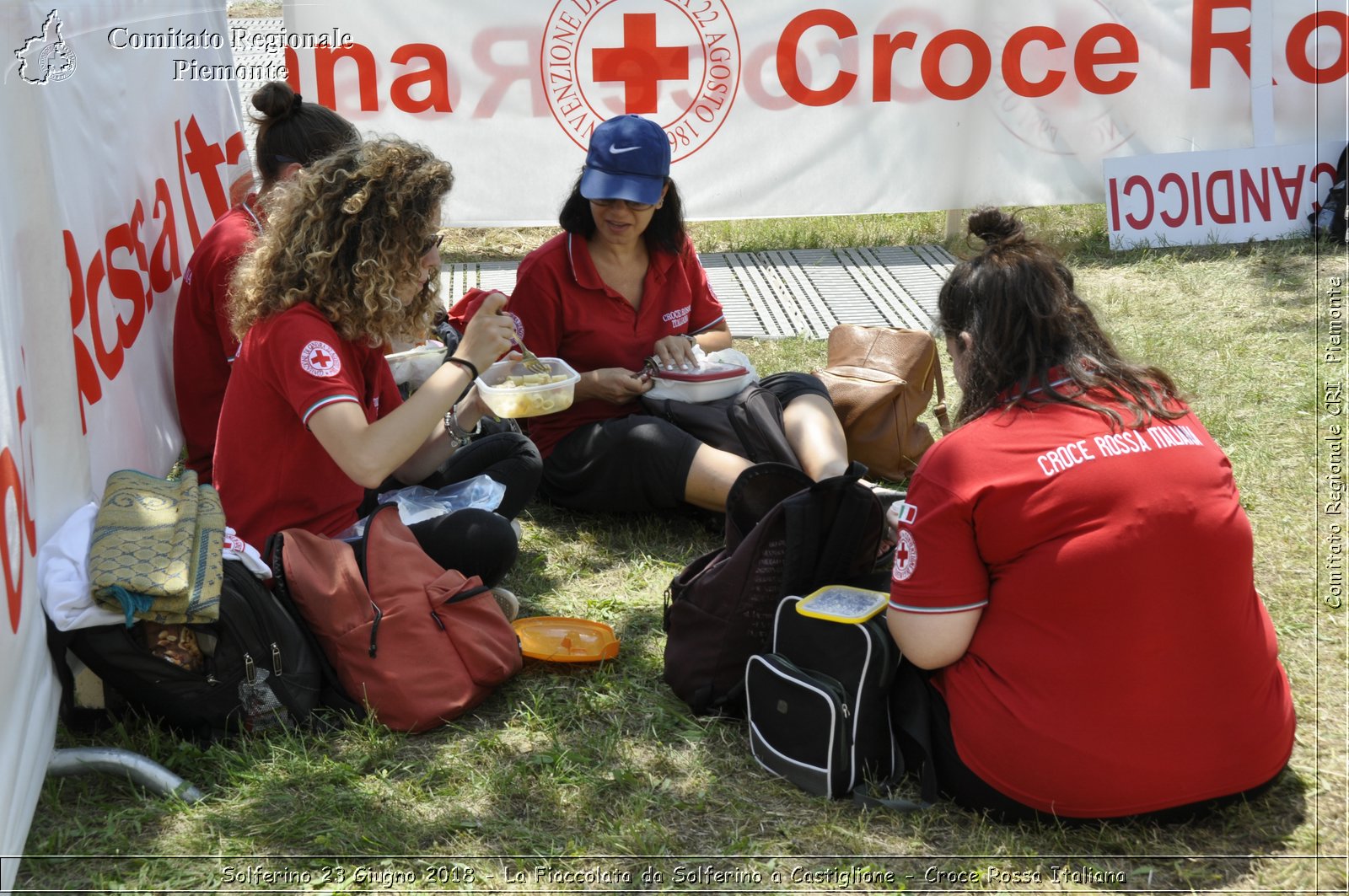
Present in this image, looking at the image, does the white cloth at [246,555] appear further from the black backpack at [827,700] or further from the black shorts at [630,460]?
the black shorts at [630,460]

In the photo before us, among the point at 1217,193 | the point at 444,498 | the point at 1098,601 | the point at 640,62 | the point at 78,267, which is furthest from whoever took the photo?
the point at 1217,193

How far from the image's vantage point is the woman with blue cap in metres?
3.99

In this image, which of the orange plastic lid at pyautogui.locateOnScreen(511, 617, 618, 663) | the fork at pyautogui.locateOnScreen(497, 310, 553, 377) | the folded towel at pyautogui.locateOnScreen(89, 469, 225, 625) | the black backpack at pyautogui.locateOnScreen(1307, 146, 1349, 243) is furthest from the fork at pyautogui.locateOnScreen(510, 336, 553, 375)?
the black backpack at pyautogui.locateOnScreen(1307, 146, 1349, 243)

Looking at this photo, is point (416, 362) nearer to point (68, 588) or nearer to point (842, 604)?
point (68, 588)

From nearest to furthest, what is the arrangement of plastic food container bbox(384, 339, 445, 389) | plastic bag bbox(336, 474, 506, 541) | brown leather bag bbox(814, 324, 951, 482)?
plastic bag bbox(336, 474, 506, 541)
plastic food container bbox(384, 339, 445, 389)
brown leather bag bbox(814, 324, 951, 482)

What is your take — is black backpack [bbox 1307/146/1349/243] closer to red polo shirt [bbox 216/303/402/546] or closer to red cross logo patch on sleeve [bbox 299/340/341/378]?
red polo shirt [bbox 216/303/402/546]

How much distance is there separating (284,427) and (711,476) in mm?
1388

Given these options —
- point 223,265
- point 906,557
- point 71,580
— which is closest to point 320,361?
point 71,580

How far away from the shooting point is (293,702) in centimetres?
292

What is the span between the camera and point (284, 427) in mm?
3102

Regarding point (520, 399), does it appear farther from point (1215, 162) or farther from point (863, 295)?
point (1215, 162)

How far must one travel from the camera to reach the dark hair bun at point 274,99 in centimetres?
365

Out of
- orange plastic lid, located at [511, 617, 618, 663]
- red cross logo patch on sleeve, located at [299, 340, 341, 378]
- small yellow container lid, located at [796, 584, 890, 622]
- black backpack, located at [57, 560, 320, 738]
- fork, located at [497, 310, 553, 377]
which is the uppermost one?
red cross logo patch on sleeve, located at [299, 340, 341, 378]

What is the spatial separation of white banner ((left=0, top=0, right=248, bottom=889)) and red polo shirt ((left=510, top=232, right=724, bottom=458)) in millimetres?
1030
